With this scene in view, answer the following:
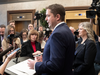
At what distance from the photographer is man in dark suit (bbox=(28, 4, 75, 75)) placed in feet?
2.84

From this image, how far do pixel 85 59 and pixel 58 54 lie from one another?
0.84m

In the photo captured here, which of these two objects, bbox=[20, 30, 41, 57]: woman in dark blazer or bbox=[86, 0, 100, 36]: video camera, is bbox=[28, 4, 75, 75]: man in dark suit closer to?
bbox=[20, 30, 41, 57]: woman in dark blazer

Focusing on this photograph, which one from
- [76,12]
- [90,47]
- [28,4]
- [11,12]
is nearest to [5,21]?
[11,12]

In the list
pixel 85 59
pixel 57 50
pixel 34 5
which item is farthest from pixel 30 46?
pixel 34 5

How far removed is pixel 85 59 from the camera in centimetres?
155

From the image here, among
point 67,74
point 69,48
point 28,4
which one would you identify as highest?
point 28,4

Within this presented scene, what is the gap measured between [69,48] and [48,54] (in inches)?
7.6

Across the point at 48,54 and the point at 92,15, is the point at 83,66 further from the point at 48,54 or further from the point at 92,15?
the point at 92,15

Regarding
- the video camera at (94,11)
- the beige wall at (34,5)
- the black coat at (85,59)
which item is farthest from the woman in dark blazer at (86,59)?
the beige wall at (34,5)

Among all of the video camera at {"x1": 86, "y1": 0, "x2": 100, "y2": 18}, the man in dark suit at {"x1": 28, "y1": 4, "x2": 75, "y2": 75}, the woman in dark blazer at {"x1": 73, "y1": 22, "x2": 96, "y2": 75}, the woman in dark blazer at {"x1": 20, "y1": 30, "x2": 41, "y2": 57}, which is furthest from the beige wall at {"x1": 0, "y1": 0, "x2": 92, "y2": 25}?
the man in dark suit at {"x1": 28, "y1": 4, "x2": 75, "y2": 75}

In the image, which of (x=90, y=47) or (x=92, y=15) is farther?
(x=92, y=15)

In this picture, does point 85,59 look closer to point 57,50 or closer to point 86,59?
point 86,59

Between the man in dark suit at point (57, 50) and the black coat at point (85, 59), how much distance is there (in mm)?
650

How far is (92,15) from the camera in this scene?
91.1 inches
